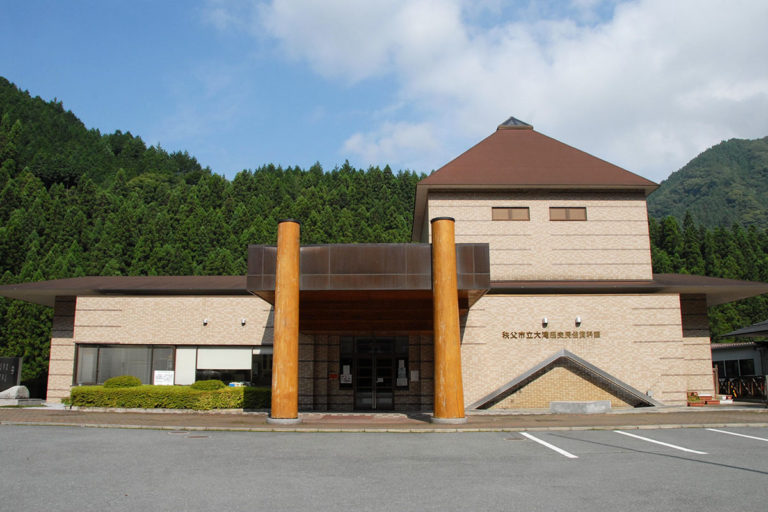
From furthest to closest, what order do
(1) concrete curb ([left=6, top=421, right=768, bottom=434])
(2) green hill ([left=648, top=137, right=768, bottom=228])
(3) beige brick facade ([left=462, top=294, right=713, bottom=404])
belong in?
(2) green hill ([left=648, top=137, right=768, bottom=228]), (3) beige brick facade ([left=462, top=294, right=713, bottom=404]), (1) concrete curb ([left=6, top=421, right=768, bottom=434])

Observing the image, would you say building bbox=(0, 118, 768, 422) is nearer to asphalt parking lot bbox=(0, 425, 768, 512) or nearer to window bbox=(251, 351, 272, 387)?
window bbox=(251, 351, 272, 387)

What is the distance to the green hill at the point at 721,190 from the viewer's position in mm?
137375

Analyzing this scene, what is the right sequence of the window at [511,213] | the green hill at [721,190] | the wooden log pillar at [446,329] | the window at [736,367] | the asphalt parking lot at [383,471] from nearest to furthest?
the asphalt parking lot at [383,471], the wooden log pillar at [446,329], the window at [511,213], the window at [736,367], the green hill at [721,190]

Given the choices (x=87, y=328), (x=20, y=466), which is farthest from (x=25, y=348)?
(x=20, y=466)

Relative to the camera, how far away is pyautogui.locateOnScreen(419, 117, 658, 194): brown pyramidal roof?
84.0 ft

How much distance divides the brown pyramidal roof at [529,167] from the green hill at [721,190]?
11042cm

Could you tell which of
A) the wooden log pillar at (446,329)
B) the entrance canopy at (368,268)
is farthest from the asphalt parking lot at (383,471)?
the entrance canopy at (368,268)

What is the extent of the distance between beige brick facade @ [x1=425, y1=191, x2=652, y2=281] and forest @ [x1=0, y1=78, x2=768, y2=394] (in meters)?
32.8

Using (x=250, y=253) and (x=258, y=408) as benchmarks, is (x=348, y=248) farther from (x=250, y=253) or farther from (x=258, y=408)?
(x=258, y=408)

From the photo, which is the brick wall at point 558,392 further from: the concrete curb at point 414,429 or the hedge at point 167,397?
the hedge at point 167,397

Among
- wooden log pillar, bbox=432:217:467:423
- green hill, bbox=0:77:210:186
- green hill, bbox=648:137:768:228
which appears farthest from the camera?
green hill, bbox=648:137:768:228

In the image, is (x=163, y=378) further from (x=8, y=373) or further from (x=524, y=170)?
(x=524, y=170)

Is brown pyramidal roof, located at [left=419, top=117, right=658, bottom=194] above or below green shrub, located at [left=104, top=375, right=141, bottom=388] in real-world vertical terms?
above

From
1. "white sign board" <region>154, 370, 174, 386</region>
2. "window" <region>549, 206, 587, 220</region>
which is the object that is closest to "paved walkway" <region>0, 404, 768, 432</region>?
"white sign board" <region>154, 370, 174, 386</region>
